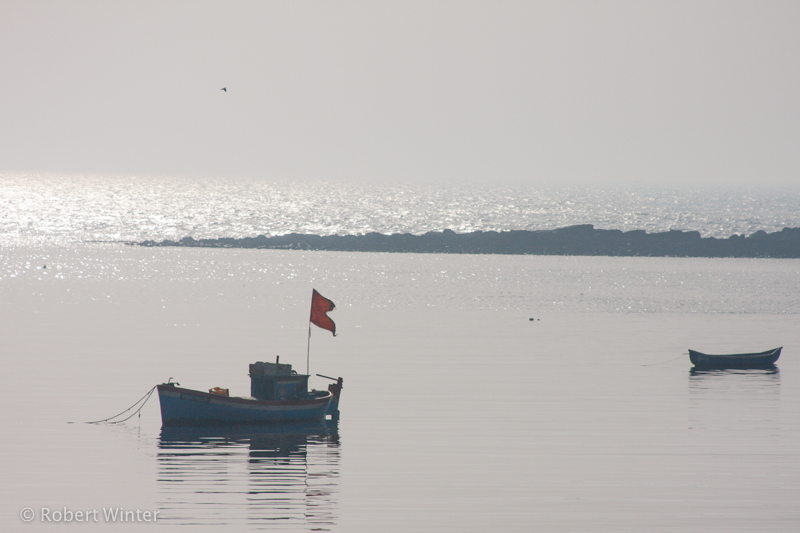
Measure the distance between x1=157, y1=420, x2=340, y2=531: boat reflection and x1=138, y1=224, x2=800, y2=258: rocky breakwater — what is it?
15226cm

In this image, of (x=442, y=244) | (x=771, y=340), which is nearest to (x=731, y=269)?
(x=442, y=244)

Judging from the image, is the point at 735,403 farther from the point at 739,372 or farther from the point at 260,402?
the point at 260,402

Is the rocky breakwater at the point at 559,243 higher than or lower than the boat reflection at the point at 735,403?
higher

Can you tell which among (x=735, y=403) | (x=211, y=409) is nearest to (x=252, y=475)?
(x=211, y=409)

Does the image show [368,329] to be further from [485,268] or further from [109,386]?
[485,268]

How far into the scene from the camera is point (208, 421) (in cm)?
2867

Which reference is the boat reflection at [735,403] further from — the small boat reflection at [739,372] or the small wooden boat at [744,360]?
the small wooden boat at [744,360]

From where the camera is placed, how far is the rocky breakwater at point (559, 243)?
551 ft

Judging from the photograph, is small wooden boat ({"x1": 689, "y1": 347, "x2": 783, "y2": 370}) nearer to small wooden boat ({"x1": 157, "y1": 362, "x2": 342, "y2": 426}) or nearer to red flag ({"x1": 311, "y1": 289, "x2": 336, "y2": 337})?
red flag ({"x1": 311, "y1": 289, "x2": 336, "y2": 337})

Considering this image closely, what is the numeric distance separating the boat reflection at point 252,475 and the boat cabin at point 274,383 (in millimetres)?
1076

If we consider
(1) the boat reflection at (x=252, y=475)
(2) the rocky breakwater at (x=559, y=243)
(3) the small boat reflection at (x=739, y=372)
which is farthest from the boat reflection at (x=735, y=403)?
(2) the rocky breakwater at (x=559, y=243)

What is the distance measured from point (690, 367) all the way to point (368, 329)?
963 inches

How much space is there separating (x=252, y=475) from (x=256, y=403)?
6273mm

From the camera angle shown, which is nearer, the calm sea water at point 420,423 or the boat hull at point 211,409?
A: the calm sea water at point 420,423
